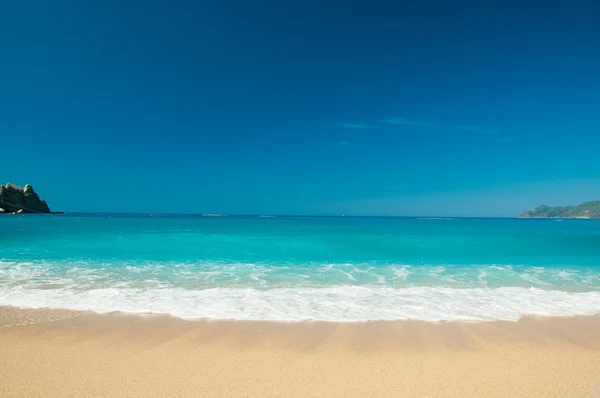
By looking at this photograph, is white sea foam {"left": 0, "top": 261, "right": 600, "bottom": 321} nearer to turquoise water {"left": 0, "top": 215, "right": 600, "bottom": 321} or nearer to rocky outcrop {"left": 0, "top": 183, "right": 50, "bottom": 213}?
turquoise water {"left": 0, "top": 215, "right": 600, "bottom": 321}

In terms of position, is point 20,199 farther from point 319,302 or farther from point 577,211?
point 577,211

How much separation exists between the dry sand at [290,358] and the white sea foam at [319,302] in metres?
0.47

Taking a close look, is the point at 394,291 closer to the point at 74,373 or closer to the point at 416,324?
the point at 416,324

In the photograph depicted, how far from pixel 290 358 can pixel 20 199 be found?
12080 cm

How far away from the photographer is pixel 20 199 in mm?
88562

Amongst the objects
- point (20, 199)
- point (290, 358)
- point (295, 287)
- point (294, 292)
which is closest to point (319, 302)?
point (294, 292)

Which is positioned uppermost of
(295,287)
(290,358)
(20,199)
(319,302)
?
(20,199)

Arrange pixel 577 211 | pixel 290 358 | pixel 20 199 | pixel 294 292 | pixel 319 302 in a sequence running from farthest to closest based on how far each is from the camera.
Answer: pixel 577 211 → pixel 20 199 → pixel 294 292 → pixel 319 302 → pixel 290 358

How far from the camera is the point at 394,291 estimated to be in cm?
771

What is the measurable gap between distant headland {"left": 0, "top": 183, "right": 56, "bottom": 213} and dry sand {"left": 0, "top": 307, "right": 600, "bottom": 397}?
10299 cm

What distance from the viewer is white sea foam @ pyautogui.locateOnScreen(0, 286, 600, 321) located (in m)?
5.50

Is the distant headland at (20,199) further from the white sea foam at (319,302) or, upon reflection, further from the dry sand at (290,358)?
the dry sand at (290,358)

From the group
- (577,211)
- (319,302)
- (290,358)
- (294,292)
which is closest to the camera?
(290,358)

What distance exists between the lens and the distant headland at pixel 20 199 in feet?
266
